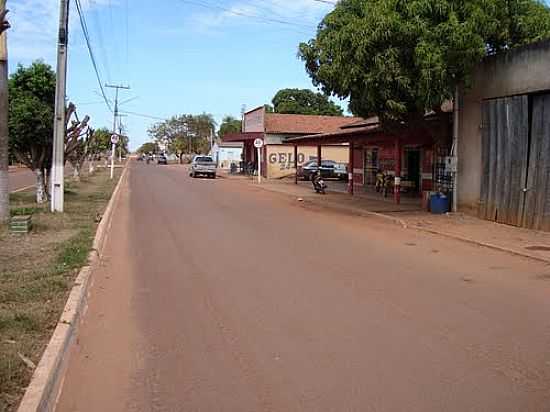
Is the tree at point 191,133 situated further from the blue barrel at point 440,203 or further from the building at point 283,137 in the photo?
the blue barrel at point 440,203

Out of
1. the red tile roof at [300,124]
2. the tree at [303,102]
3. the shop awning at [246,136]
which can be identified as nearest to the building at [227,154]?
the tree at [303,102]

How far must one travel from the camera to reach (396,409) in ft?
14.8

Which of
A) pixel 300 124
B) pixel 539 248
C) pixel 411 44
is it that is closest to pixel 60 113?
pixel 411 44

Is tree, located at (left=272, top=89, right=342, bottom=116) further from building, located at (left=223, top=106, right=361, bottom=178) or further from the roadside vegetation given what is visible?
the roadside vegetation

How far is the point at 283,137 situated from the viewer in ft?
167

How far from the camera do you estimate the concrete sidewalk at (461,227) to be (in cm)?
1277

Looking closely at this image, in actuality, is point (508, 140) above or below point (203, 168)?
above

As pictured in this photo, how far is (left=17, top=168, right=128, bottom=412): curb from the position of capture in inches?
176

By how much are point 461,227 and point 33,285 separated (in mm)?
10997

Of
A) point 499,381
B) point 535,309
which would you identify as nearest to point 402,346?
point 499,381

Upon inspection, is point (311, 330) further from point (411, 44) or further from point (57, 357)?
point (411, 44)

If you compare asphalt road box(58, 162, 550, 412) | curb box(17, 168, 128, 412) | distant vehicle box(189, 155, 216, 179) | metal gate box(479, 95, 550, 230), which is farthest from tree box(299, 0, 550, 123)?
distant vehicle box(189, 155, 216, 179)

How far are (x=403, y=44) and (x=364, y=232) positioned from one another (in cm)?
500

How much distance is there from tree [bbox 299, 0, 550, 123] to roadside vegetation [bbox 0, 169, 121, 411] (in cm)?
790
